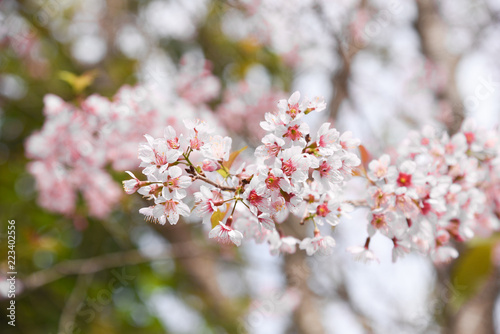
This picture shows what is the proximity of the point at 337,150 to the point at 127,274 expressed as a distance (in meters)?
2.67

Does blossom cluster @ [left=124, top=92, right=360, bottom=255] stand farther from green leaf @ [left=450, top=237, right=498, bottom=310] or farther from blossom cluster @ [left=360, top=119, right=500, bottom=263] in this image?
green leaf @ [left=450, top=237, right=498, bottom=310]

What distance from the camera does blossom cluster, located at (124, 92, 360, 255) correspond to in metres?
0.90

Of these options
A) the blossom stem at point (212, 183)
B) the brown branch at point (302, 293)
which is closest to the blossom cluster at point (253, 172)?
the blossom stem at point (212, 183)

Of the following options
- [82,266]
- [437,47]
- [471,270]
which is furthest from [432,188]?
[437,47]

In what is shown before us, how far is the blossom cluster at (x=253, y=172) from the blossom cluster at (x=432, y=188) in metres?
0.13

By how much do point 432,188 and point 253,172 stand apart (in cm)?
51

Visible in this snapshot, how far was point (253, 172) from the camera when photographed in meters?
0.96

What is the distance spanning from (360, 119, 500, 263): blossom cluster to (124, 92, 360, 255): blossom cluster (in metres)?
0.13

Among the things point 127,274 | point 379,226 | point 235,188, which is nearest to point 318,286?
point 127,274

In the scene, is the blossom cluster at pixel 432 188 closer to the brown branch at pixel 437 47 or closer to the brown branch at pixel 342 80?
the brown branch at pixel 342 80

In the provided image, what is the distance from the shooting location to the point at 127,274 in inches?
126

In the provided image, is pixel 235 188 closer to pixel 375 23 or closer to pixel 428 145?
pixel 428 145

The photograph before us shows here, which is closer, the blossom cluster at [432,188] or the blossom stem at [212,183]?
the blossom stem at [212,183]

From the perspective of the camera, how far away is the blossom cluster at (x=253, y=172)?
0.90m
